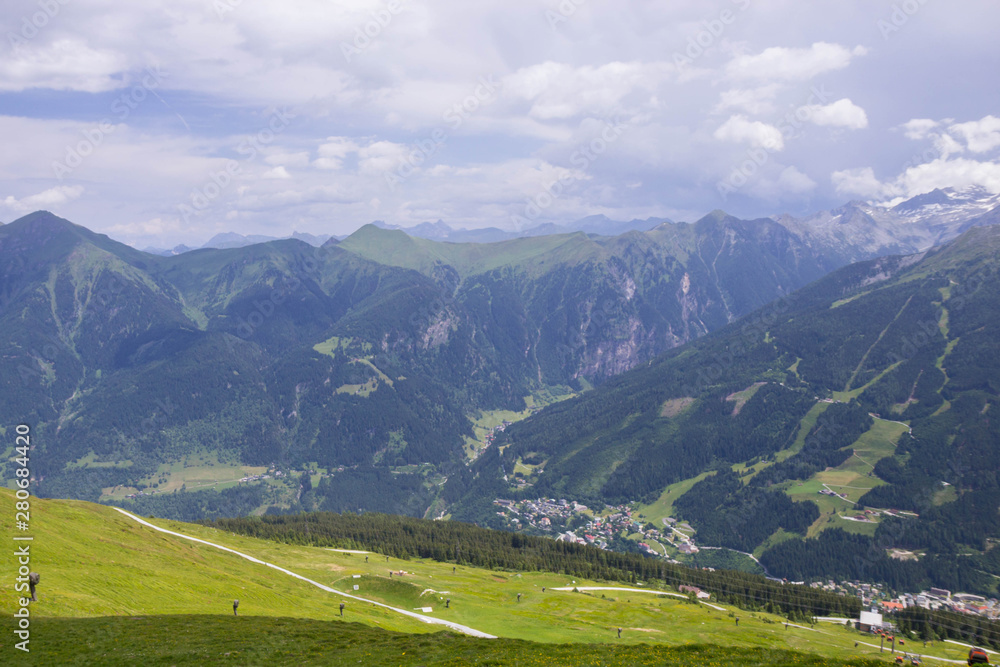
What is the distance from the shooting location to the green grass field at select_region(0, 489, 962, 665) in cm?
6216

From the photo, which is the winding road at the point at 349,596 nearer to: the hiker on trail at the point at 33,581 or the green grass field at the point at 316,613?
the green grass field at the point at 316,613

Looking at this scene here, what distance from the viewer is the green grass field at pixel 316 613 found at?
62.2 m

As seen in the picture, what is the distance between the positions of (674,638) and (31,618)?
307 feet

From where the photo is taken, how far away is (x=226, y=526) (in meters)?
191

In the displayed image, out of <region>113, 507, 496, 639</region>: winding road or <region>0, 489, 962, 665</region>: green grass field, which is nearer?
<region>0, 489, 962, 665</region>: green grass field

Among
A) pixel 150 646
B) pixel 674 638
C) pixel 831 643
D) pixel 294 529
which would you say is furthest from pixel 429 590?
pixel 294 529

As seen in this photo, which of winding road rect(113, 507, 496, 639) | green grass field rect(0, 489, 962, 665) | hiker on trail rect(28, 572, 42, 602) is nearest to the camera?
green grass field rect(0, 489, 962, 665)

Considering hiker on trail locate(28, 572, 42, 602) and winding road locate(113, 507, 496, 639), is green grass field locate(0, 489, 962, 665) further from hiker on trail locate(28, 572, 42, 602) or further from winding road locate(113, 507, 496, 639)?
winding road locate(113, 507, 496, 639)

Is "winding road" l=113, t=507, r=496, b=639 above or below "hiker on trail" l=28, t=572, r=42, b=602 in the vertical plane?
A: below

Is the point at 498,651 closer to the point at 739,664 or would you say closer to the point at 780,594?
the point at 739,664

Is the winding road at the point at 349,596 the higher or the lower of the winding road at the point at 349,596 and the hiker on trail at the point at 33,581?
the lower

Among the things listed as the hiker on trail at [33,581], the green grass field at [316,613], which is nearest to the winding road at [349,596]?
the green grass field at [316,613]

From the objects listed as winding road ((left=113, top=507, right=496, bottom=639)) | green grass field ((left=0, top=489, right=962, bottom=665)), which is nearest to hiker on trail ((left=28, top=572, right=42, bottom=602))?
green grass field ((left=0, top=489, right=962, bottom=665))

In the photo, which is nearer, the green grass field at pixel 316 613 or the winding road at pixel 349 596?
the green grass field at pixel 316 613
